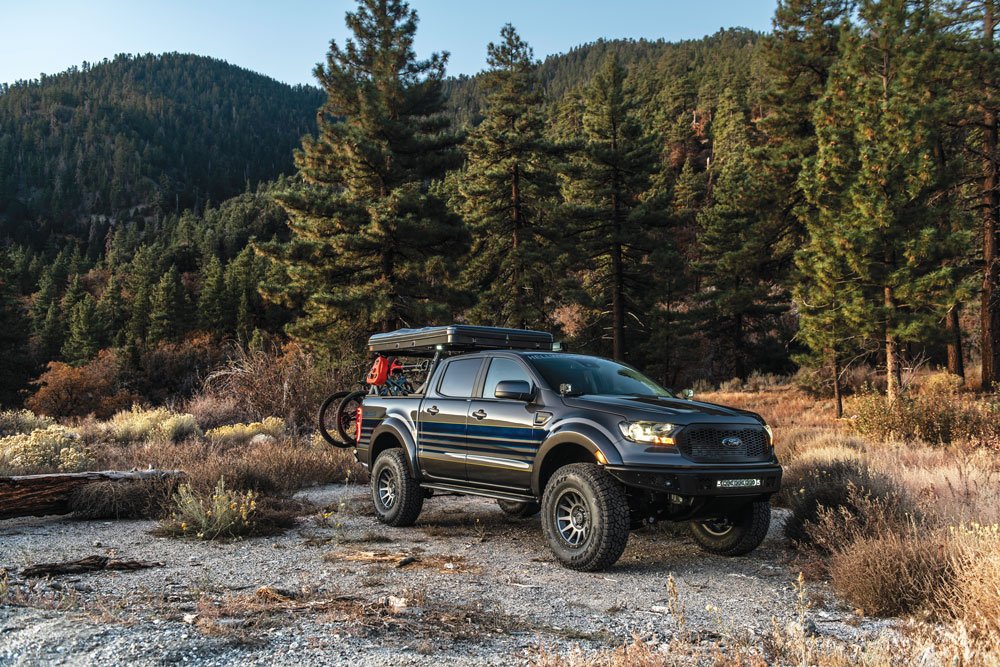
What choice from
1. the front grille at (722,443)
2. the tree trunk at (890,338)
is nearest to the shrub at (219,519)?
the front grille at (722,443)

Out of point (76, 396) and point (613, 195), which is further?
point (76, 396)

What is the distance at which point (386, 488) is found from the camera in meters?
8.83

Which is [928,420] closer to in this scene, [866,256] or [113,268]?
[866,256]

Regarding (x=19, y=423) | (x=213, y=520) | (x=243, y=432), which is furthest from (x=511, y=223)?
(x=213, y=520)

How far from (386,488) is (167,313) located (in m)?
72.7

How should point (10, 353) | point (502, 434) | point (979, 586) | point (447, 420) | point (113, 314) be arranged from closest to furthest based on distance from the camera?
point (979, 586) < point (502, 434) < point (447, 420) < point (10, 353) < point (113, 314)

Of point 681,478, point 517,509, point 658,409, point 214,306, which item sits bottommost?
point 517,509

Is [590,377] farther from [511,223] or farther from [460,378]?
[511,223]

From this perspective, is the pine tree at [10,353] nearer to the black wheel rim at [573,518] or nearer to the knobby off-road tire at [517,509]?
the knobby off-road tire at [517,509]

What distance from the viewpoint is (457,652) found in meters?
4.10

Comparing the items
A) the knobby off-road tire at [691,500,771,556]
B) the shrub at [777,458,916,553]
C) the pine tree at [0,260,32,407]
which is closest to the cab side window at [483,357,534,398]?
the knobby off-road tire at [691,500,771,556]

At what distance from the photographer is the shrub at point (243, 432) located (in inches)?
579

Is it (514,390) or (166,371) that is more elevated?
(514,390)

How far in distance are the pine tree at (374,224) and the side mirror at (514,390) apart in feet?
60.1
